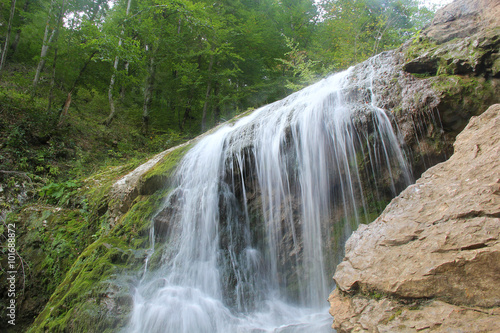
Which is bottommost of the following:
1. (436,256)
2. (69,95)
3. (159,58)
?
(436,256)

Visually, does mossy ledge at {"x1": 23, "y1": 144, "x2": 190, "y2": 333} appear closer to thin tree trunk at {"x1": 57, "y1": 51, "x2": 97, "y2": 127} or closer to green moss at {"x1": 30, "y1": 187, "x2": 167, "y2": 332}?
green moss at {"x1": 30, "y1": 187, "x2": 167, "y2": 332}

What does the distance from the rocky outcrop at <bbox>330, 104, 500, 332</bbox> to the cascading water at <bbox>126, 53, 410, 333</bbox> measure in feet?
4.35

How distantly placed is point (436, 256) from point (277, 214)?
270 cm

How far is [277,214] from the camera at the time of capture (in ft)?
14.4

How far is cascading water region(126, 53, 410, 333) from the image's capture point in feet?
11.7

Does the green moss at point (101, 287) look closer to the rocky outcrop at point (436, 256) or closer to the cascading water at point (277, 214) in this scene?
the cascading water at point (277, 214)

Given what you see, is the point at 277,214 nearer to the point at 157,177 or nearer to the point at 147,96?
the point at 157,177

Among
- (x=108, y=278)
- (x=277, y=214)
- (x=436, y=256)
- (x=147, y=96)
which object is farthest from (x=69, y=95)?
(x=436, y=256)

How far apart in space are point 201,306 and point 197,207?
1683 mm

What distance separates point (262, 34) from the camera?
1341cm

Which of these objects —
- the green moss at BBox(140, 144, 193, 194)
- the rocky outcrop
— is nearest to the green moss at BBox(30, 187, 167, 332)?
the green moss at BBox(140, 144, 193, 194)

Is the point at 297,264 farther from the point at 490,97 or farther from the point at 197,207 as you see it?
the point at 490,97

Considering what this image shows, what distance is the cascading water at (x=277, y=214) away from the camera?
355 centimetres

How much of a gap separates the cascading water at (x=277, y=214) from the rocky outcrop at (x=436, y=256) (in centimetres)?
132
